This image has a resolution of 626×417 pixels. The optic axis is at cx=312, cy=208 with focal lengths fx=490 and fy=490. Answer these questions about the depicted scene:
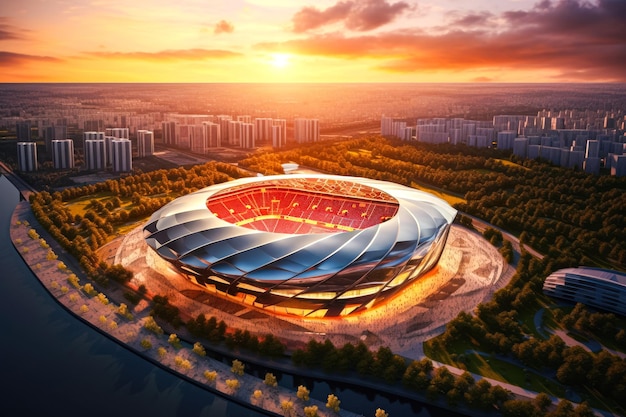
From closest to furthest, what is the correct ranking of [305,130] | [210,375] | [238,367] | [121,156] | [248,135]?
[210,375]
[238,367]
[121,156]
[248,135]
[305,130]

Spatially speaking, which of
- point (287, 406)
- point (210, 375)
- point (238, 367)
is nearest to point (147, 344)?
point (210, 375)

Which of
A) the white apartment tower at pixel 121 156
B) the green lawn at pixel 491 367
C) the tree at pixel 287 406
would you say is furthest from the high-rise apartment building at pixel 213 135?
the tree at pixel 287 406

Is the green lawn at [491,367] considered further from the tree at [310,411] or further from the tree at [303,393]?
the tree at [310,411]

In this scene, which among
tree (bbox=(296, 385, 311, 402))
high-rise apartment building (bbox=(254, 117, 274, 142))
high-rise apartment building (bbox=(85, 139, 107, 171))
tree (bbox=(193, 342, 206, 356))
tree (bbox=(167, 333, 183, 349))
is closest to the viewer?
tree (bbox=(296, 385, 311, 402))

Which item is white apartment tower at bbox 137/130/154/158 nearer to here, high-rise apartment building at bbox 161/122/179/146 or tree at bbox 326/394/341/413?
high-rise apartment building at bbox 161/122/179/146

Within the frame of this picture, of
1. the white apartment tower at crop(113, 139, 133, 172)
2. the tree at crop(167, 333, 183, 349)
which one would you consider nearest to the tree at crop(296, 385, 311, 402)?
the tree at crop(167, 333, 183, 349)

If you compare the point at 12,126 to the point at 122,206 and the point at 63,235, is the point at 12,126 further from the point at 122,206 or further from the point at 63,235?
the point at 63,235

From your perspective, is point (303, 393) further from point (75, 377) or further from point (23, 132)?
point (23, 132)
